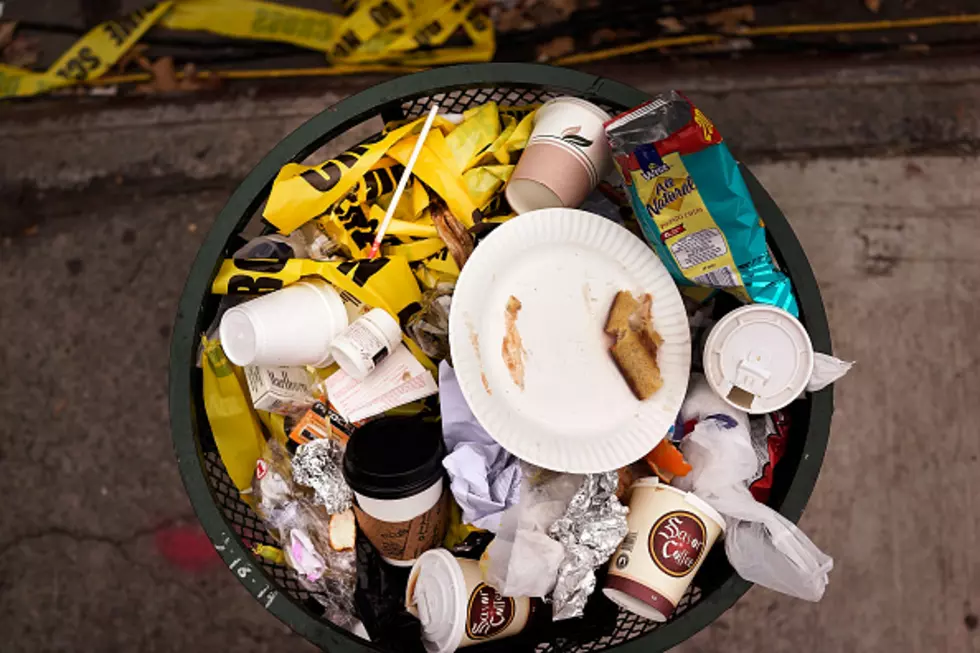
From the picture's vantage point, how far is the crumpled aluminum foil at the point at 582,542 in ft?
3.66

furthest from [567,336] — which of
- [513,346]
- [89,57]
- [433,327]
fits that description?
[89,57]

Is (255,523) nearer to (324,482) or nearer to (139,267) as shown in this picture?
(324,482)

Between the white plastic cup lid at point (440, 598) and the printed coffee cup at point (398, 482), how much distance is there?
5 centimetres

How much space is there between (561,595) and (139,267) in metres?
1.35

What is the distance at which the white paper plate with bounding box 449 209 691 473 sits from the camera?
A: 118cm

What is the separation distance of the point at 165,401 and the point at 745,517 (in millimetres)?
1353

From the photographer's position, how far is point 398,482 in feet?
3.62

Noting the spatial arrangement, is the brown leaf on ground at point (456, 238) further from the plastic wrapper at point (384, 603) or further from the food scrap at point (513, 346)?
the plastic wrapper at point (384, 603)

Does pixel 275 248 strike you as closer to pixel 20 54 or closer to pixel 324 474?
pixel 324 474

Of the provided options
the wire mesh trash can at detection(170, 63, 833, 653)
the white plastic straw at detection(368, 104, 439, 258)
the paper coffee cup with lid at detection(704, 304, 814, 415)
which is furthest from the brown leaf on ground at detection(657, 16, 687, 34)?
the paper coffee cup with lid at detection(704, 304, 814, 415)

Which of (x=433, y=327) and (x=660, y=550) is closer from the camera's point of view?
(x=660, y=550)

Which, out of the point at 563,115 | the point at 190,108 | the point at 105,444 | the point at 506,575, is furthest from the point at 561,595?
the point at 190,108

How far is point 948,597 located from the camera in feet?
5.68

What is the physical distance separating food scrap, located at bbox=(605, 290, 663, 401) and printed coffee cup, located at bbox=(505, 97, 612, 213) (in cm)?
18
